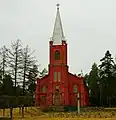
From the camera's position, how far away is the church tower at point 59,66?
72688 mm

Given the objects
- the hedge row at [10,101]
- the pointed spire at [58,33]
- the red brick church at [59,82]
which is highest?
the pointed spire at [58,33]

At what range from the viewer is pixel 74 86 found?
75000 mm

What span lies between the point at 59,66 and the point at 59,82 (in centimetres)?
362

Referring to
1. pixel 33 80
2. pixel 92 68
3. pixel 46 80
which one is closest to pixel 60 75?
pixel 46 80

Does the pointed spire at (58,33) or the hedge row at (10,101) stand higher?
the pointed spire at (58,33)

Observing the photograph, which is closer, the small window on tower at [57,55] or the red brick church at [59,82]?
the red brick church at [59,82]

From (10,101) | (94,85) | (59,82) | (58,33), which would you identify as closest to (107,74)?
(59,82)

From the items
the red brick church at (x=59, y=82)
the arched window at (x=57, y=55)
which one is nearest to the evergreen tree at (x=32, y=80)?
the red brick church at (x=59, y=82)

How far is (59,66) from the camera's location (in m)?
73.9

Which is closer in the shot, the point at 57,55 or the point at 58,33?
the point at 57,55

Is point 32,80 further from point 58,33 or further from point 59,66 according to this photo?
point 58,33

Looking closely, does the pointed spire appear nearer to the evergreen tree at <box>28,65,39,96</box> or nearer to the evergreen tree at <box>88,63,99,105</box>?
the evergreen tree at <box>28,65,39,96</box>

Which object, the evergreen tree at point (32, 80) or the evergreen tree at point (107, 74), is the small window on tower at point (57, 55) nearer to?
the evergreen tree at point (32, 80)

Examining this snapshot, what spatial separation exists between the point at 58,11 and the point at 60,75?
15.4 m
